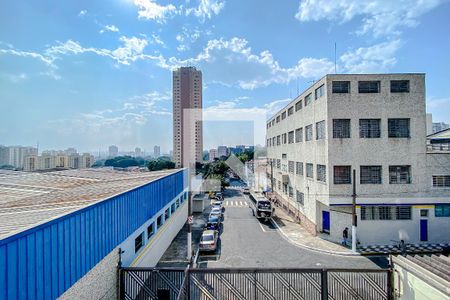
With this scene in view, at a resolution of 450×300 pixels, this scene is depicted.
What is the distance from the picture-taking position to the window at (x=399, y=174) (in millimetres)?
17094

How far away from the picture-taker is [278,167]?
111ft

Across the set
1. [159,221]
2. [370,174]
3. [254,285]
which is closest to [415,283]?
[254,285]

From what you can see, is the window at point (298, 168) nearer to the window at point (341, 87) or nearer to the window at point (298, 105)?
the window at point (298, 105)

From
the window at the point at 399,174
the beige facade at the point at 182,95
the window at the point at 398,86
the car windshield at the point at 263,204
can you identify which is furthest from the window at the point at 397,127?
the beige facade at the point at 182,95

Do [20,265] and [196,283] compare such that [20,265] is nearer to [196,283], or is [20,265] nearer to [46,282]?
[46,282]

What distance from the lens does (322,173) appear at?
18.4 m

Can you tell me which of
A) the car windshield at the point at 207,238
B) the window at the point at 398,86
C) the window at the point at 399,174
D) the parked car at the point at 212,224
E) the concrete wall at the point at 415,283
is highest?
the window at the point at 398,86

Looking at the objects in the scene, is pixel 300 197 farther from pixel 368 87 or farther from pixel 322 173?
pixel 368 87

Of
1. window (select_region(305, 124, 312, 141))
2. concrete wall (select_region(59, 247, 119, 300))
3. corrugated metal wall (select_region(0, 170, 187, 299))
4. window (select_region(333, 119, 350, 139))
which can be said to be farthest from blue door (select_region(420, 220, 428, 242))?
concrete wall (select_region(59, 247, 119, 300))

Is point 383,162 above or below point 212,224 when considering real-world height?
above

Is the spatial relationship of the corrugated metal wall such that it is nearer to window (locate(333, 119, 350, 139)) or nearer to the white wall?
the white wall

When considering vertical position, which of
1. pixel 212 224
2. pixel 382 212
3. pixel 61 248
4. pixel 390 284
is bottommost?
pixel 212 224

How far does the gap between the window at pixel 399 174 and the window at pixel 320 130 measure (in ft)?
16.7

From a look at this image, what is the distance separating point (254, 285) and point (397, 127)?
597 inches
